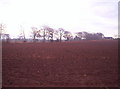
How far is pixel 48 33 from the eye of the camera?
104 m

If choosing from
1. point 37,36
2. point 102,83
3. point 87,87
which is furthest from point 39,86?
point 37,36

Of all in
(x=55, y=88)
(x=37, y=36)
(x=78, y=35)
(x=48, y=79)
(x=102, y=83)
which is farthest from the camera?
(x=78, y=35)

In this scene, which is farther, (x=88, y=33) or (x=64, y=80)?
(x=88, y=33)

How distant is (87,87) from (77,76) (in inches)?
62.5

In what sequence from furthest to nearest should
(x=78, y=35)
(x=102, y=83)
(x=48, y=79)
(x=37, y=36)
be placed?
(x=78, y=35), (x=37, y=36), (x=48, y=79), (x=102, y=83)

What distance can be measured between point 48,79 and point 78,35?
12639 cm

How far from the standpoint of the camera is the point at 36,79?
279 inches

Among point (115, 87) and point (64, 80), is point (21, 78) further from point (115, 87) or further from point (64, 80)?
point (115, 87)

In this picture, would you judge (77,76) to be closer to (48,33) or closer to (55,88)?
(55,88)

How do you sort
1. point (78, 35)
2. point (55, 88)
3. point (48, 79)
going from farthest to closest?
point (78, 35), point (48, 79), point (55, 88)

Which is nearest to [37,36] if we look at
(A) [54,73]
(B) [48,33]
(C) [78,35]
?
(B) [48,33]

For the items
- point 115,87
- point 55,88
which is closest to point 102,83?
point 115,87

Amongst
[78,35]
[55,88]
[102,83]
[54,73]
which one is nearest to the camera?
[55,88]

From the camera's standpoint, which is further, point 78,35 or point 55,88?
point 78,35
